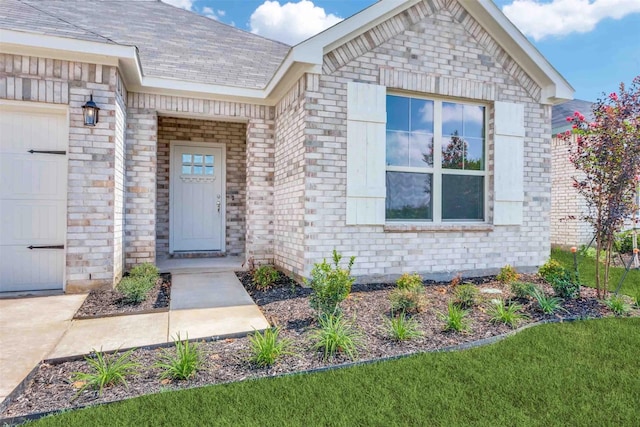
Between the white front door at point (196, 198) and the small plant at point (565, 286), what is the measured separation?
5754mm

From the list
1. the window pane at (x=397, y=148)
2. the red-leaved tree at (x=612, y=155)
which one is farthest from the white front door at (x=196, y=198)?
the red-leaved tree at (x=612, y=155)

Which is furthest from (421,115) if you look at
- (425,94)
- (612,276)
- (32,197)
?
(32,197)

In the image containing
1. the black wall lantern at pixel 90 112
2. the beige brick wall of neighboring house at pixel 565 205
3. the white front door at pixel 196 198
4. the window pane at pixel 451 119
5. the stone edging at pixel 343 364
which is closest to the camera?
the stone edging at pixel 343 364

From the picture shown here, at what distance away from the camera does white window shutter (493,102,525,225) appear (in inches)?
226

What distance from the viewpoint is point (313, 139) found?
4891mm

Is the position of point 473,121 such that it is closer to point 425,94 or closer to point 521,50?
point 425,94

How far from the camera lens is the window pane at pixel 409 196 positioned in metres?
5.36

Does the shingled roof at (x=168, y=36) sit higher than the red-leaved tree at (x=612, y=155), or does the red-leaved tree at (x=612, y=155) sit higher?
the shingled roof at (x=168, y=36)

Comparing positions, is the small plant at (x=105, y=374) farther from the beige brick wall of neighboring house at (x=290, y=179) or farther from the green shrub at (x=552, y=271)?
the green shrub at (x=552, y=271)

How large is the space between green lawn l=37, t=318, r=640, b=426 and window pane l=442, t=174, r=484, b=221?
296cm

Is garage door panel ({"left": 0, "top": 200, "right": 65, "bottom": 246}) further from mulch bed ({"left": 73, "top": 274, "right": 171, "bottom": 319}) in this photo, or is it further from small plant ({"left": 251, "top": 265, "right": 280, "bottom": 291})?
small plant ({"left": 251, "top": 265, "right": 280, "bottom": 291})

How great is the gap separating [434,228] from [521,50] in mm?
3091

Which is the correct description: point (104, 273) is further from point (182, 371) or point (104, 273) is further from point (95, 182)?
point (182, 371)

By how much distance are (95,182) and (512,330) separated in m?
4.95
